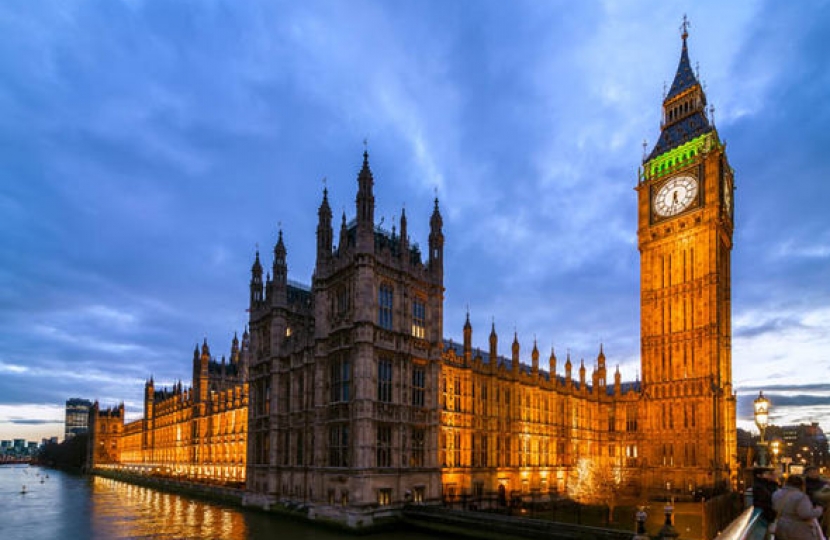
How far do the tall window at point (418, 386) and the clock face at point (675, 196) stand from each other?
57.6m

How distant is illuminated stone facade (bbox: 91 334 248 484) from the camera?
305ft

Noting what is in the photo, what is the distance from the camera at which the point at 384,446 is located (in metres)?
48.0

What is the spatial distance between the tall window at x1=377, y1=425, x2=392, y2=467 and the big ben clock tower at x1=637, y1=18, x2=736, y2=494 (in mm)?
51611

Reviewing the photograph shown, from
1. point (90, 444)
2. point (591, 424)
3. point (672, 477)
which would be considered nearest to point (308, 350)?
point (591, 424)

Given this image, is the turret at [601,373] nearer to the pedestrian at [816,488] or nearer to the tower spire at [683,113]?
the tower spire at [683,113]

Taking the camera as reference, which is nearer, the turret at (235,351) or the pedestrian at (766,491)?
the pedestrian at (766,491)

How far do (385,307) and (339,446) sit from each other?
13175mm

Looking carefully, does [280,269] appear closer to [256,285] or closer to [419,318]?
[256,285]

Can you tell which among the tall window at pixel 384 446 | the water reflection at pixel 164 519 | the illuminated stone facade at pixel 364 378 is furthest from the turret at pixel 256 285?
the tall window at pixel 384 446

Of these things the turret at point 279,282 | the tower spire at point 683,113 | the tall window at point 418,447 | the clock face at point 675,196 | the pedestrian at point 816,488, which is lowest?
the tall window at point 418,447

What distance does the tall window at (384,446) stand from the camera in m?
47.7

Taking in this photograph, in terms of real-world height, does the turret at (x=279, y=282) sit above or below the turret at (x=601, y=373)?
above

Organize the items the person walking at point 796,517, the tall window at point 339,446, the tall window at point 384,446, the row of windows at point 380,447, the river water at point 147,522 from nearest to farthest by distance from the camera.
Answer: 1. the person walking at point 796,517
2. the river water at point 147,522
3. the tall window at point 384,446
4. the row of windows at point 380,447
5. the tall window at point 339,446

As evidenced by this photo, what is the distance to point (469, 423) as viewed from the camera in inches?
2418
